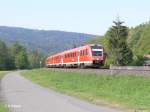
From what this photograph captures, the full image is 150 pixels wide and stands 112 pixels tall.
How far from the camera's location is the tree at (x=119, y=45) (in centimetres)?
9715

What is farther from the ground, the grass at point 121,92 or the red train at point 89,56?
the red train at point 89,56

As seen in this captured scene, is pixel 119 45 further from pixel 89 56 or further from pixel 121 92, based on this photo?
pixel 121 92

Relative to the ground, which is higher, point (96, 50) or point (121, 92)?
point (96, 50)

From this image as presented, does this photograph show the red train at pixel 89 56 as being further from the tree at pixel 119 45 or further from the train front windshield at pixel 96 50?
the tree at pixel 119 45

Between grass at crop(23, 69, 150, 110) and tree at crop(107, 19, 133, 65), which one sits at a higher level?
tree at crop(107, 19, 133, 65)

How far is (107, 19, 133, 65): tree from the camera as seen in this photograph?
3825 inches

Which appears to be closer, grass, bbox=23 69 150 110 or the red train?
grass, bbox=23 69 150 110

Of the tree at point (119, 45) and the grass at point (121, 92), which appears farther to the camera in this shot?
the tree at point (119, 45)

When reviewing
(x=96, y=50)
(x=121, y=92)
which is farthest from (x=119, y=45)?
(x=121, y=92)

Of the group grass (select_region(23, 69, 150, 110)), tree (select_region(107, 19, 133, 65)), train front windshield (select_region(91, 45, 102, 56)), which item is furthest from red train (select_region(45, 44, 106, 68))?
tree (select_region(107, 19, 133, 65))

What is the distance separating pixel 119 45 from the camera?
337 feet

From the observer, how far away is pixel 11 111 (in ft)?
68.5

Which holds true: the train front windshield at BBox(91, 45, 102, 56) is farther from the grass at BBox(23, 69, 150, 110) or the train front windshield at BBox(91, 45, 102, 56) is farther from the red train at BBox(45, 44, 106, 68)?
the grass at BBox(23, 69, 150, 110)

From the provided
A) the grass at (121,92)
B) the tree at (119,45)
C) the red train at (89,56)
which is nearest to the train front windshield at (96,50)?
the red train at (89,56)
